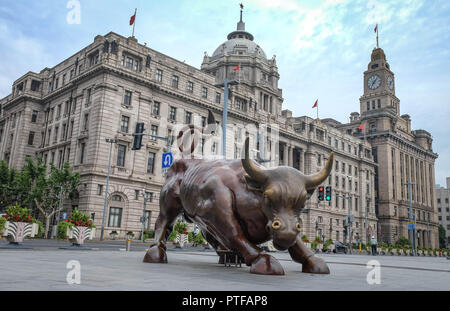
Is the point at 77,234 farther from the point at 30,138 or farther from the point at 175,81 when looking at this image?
the point at 30,138

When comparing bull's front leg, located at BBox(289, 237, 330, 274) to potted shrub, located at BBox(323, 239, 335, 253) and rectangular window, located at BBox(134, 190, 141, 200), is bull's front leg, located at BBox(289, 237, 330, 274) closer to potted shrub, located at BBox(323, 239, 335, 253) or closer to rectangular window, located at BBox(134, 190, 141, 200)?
potted shrub, located at BBox(323, 239, 335, 253)

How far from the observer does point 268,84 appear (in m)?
63.8

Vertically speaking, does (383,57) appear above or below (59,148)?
above

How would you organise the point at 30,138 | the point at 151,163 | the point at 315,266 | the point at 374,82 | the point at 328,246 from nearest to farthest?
the point at 315,266, the point at 328,246, the point at 151,163, the point at 30,138, the point at 374,82

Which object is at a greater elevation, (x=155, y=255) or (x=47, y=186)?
(x=47, y=186)

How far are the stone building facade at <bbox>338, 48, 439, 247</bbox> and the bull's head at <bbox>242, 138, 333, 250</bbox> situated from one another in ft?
248

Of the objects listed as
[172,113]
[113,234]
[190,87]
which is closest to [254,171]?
[113,234]

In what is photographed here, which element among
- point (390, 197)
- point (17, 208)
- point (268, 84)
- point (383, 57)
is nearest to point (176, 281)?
point (17, 208)

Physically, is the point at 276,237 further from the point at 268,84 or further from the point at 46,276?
the point at 268,84

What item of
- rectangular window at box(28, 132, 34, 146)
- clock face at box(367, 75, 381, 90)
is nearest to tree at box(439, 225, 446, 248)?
clock face at box(367, 75, 381, 90)

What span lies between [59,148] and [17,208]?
27580mm

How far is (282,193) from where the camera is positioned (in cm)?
559

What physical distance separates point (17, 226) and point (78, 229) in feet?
8.98

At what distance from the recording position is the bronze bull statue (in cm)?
558
